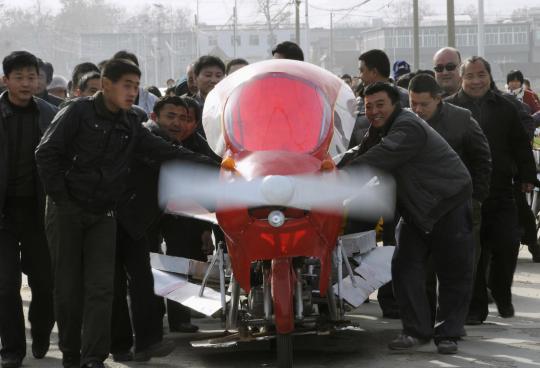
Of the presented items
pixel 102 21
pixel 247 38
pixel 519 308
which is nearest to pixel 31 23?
pixel 102 21

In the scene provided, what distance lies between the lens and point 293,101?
8367 millimetres

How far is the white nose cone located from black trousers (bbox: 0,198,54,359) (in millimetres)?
1984

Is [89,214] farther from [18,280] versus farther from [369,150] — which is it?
[369,150]

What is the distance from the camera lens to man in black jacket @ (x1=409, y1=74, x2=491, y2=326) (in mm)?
9422

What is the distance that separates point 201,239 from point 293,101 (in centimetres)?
197

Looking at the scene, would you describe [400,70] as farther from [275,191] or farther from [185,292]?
[275,191]

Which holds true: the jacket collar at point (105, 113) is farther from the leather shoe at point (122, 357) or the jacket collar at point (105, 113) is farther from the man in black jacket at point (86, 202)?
the leather shoe at point (122, 357)

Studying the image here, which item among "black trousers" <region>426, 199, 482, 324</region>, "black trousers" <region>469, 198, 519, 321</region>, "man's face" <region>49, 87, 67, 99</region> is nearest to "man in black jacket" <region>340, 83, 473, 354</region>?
"black trousers" <region>426, 199, 482, 324</region>

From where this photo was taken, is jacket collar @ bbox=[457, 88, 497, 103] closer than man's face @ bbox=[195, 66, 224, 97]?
Yes

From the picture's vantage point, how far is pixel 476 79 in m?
10.4

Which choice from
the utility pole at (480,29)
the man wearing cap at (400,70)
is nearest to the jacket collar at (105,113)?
the man wearing cap at (400,70)

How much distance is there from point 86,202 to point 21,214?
2.91 feet

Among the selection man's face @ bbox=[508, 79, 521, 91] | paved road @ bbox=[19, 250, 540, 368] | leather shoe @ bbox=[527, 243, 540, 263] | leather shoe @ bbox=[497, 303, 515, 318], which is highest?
man's face @ bbox=[508, 79, 521, 91]

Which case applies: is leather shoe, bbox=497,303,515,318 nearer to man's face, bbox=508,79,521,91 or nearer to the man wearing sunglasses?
the man wearing sunglasses
